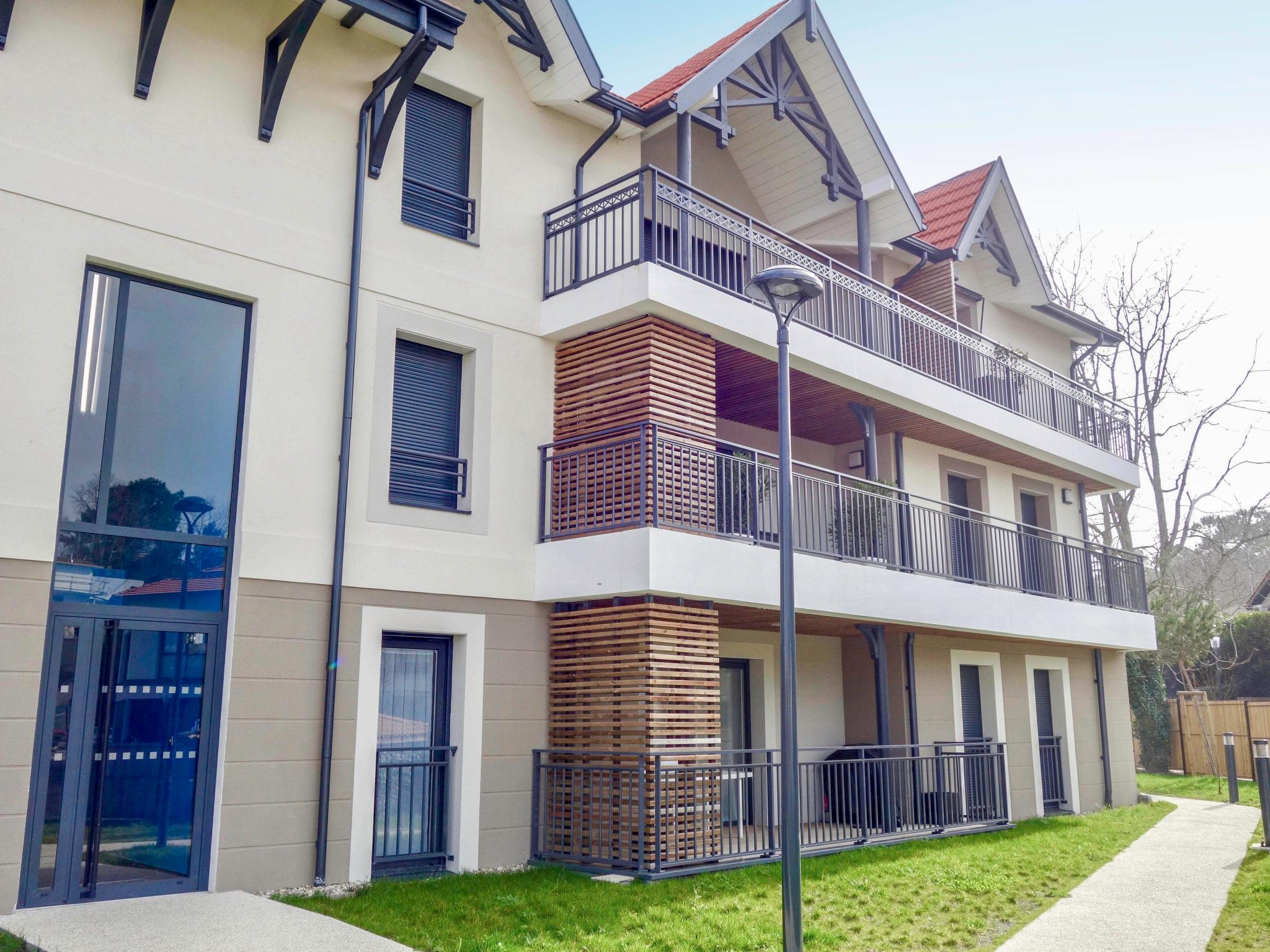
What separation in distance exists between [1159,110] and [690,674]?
731cm

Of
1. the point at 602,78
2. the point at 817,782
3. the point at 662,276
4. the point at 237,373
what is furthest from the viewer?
the point at 817,782

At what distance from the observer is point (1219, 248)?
2733 cm

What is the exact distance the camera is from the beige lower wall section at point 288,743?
352 inches

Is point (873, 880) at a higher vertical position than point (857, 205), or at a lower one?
lower

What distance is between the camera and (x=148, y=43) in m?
9.23

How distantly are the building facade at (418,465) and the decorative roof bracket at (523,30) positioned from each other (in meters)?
0.04

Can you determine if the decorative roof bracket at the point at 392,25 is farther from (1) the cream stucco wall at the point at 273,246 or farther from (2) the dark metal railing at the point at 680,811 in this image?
(2) the dark metal railing at the point at 680,811

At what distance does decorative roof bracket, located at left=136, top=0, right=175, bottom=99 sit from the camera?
9.12m

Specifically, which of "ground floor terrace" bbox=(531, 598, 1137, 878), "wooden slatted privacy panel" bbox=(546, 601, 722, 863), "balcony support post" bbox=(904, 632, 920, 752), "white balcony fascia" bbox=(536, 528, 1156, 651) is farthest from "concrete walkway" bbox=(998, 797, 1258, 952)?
"white balcony fascia" bbox=(536, 528, 1156, 651)

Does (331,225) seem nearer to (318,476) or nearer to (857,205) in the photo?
(318,476)

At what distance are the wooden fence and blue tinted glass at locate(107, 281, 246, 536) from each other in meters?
22.8

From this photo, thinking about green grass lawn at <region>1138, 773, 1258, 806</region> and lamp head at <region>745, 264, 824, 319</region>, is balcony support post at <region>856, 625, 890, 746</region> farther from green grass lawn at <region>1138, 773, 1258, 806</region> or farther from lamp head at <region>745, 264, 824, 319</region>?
green grass lawn at <region>1138, 773, 1258, 806</region>

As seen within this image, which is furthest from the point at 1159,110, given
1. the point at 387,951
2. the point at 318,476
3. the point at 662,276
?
the point at 387,951

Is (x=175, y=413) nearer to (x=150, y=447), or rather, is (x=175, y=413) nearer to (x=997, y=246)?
(x=150, y=447)
